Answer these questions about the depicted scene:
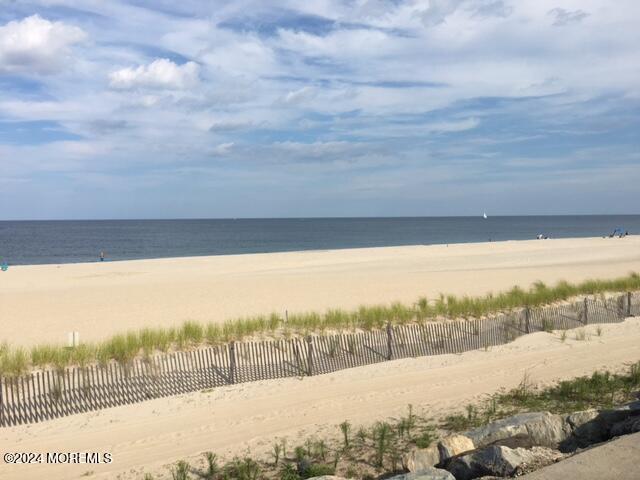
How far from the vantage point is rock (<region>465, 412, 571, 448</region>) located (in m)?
6.58

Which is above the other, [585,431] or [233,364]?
[585,431]

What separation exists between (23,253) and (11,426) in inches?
2703

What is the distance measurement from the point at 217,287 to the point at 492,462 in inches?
952

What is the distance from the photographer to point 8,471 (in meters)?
8.02

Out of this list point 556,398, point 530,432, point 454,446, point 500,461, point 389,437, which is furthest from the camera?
point 556,398

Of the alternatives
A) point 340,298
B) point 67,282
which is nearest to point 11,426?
point 340,298

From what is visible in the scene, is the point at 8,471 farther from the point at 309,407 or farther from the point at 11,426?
the point at 309,407

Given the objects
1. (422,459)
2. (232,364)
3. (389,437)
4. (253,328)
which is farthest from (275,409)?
(253,328)

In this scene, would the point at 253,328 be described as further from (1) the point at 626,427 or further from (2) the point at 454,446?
(1) the point at 626,427

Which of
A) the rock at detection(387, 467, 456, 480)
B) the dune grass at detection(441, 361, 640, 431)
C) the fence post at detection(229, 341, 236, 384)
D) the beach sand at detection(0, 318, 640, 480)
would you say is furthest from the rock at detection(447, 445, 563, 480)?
the fence post at detection(229, 341, 236, 384)

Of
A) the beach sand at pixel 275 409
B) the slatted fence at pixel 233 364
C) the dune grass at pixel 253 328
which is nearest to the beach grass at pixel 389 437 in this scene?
the beach sand at pixel 275 409

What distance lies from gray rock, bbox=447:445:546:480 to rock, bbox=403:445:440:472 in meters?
0.48

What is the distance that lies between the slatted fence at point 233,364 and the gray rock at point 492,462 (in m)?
6.46

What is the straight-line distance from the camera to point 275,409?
33.6ft
